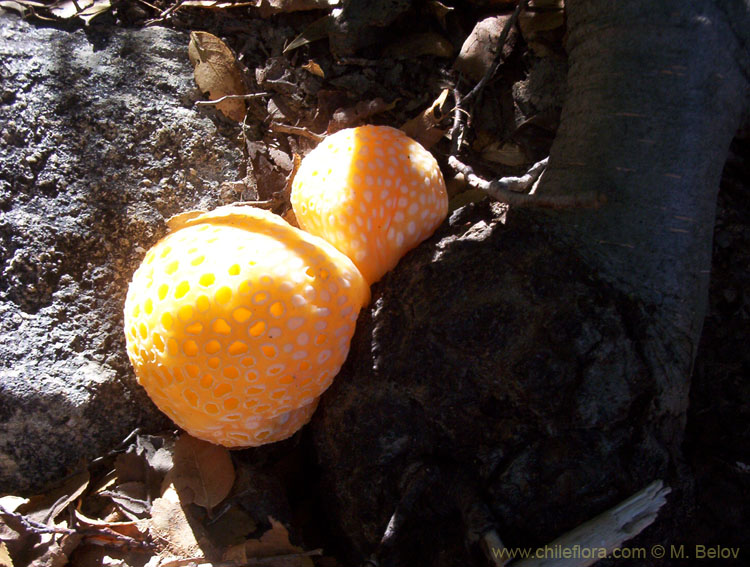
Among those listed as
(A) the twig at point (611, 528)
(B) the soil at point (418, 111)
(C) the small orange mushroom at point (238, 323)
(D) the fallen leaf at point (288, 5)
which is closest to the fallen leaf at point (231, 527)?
(B) the soil at point (418, 111)

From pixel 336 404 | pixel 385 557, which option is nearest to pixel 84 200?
pixel 336 404

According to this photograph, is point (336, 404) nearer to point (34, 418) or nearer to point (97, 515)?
point (97, 515)

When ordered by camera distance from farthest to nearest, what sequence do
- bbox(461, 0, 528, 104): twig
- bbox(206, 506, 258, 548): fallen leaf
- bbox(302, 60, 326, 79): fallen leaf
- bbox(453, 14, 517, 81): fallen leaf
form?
bbox(302, 60, 326, 79): fallen leaf, bbox(453, 14, 517, 81): fallen leaf, bbox(461, 0, 528, 104): twig, bbox(206, 506, 258, 548): fallen leaf

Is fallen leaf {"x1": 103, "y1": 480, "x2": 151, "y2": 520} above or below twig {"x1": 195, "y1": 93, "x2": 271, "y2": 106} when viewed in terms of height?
below

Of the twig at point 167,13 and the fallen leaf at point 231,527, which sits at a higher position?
the twig at point 167,13

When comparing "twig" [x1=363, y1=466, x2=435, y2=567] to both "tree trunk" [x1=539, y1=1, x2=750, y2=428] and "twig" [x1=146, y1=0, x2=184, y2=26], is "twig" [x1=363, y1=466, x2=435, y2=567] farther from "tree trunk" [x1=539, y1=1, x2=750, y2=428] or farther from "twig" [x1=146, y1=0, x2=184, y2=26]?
"twig" [x1=146, y1=0, x2=184, y2=26]

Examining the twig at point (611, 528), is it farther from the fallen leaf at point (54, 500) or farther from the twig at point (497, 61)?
the twig at point (497, 61)

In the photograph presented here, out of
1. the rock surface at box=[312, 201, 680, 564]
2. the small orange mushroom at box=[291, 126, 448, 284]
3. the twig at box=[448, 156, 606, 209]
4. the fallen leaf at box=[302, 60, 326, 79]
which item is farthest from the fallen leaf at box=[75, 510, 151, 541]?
the fallen leaf at box=[302, 60, 326, 79]
